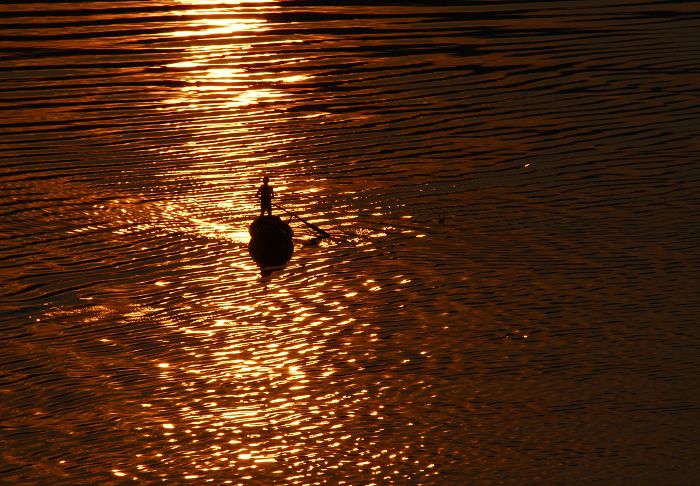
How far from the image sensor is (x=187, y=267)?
145 feet

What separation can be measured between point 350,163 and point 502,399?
1947 cm

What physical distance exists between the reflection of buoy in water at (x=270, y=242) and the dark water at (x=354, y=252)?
545mm

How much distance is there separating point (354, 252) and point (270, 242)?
2.56m

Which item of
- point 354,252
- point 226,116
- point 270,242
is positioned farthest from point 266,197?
point 226,116

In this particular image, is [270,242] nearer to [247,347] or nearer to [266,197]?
[266,197]

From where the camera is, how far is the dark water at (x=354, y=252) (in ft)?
109

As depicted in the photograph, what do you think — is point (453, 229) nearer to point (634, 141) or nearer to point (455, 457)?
point (634, 141)

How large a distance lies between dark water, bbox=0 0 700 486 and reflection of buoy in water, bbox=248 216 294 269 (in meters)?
0.55

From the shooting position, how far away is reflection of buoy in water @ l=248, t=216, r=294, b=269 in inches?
1742

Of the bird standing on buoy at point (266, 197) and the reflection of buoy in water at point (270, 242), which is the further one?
the bird standing on buoy at point (266, 197)

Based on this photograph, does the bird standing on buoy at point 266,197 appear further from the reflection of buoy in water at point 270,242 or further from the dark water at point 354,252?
the dark water at point 354,252

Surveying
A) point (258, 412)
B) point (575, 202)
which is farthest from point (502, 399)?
point (575, 202)

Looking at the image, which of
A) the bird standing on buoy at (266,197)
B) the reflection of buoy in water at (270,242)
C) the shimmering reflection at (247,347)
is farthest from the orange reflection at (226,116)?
the reflection of buoy in water at (270,242)

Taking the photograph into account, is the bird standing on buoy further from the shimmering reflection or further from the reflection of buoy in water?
the shimmering reflection
